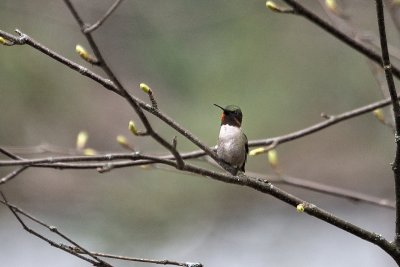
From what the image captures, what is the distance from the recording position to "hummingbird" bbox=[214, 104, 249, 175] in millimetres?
2000

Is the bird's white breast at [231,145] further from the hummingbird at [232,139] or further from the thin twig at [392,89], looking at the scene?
the thin twig at [392,89]

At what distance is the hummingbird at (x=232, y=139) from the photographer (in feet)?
6.56

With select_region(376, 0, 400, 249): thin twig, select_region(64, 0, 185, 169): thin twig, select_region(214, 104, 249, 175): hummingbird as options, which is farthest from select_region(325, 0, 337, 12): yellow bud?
select_region(64, 0, 185, 169): thin twig

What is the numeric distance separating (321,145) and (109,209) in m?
2.68

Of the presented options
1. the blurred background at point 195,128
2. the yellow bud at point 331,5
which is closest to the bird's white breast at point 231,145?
the yellow bud at point 331,5

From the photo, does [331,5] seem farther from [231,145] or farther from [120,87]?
[120,87]

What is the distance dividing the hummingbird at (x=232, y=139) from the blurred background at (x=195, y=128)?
187 inches

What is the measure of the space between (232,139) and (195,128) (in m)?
4.95

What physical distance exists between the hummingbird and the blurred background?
4.74 m

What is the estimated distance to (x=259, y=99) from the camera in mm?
7551

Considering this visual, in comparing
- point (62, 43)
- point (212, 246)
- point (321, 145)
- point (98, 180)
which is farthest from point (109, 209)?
point (321, 145)

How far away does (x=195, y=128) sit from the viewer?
6965 mm

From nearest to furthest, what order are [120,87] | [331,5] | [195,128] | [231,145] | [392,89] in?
[120,87], [392,89], [231,145], [331,5], [195,128]

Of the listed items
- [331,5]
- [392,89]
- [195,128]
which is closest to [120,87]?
[392,89]
